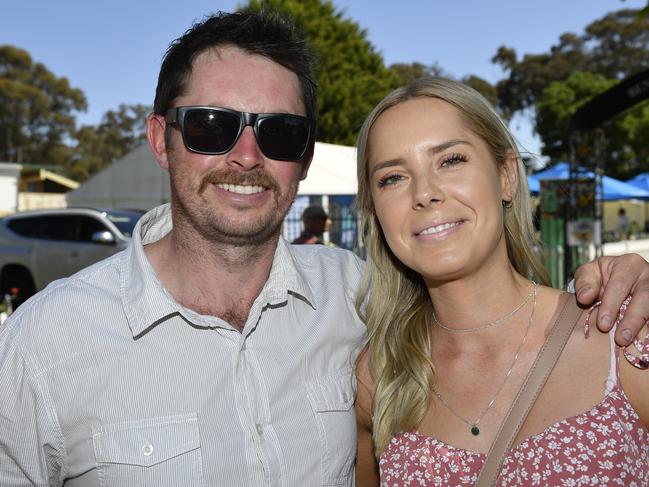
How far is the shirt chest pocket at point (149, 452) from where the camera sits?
1.99 metres

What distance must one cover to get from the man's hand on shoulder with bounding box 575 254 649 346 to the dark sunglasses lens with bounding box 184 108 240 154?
1.38 meters

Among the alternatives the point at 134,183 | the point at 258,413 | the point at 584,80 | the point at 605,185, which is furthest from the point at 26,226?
the point at 584,80

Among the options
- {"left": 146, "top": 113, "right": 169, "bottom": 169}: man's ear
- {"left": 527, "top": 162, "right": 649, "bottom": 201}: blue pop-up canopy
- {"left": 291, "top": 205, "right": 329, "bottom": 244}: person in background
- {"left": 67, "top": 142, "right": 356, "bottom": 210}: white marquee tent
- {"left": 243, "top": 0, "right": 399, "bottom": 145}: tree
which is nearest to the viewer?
{"left": 146, "top": 113, "right": 169, "bottom": 169}: man's ear

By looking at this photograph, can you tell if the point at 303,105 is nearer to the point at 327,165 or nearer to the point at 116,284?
the point at 116,284

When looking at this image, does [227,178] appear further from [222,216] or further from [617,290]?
[617,290]

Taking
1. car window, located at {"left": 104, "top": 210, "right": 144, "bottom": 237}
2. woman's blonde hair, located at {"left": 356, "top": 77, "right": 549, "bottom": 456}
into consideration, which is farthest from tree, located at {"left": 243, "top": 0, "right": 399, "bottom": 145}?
woman's blonde hair, located at {"left": 356, "top": 77, "right": 549, "bottom": 456}

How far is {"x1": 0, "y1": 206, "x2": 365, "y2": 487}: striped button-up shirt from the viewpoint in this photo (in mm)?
1988

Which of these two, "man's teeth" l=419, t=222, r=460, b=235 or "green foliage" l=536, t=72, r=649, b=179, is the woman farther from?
"green foliage" l=536, t=72, r=649, b=179

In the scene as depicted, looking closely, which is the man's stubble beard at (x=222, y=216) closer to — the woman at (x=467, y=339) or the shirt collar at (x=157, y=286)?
the shirt collar at (x=157, y=286)

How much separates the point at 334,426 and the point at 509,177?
3.92 ft

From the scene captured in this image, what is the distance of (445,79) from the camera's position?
8.09 ft

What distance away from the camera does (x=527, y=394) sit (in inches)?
81.0

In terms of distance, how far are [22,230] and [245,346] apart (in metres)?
11.8

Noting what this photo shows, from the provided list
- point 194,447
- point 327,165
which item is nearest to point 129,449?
point 194,447
